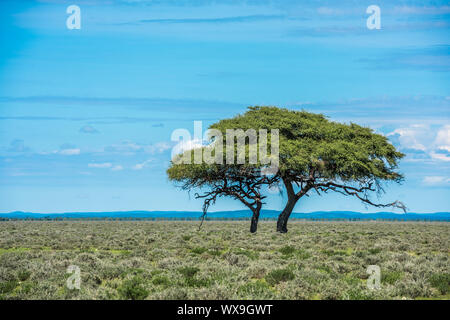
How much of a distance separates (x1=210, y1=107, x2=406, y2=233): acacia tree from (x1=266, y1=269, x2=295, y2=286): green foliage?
17843 millimetres

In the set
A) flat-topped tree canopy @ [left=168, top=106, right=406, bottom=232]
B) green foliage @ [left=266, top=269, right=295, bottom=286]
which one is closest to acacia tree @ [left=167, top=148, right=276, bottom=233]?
flat-topped tree canopy @ [left=168, top=106, right=406, bottom=232]

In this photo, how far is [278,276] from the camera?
54.1 ft

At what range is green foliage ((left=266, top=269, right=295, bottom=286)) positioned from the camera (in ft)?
53.6

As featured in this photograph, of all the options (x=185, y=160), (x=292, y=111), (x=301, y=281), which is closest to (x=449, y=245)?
(x=292, y=111)

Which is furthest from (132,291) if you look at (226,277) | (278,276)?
(278,276)

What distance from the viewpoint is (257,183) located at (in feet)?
125

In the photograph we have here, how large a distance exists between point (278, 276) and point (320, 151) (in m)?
19.8

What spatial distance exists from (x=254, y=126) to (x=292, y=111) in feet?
16.0

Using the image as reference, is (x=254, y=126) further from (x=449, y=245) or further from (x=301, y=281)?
(x=301, y=281)

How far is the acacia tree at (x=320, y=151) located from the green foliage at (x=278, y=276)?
17.8 meters

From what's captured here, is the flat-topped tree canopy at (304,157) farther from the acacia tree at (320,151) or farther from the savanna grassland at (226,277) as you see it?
the savanna grassland at (226,277)

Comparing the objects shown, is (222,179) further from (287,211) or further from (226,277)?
(226,277)

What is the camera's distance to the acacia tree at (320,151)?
35.6 m

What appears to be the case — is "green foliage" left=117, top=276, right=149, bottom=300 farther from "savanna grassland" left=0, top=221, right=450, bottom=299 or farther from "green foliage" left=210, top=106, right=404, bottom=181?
"green foliage" left=210, top=106, right=404, bottom=181
